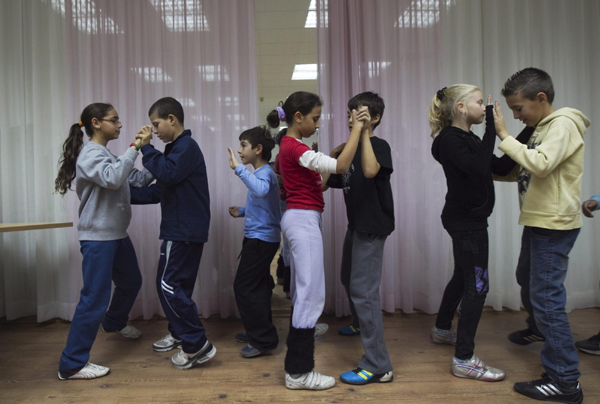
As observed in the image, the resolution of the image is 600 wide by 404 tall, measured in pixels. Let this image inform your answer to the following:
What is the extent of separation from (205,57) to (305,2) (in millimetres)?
1302

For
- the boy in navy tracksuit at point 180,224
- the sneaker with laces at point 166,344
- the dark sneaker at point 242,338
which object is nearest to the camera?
the boy in navy tracksuit at point 180,224

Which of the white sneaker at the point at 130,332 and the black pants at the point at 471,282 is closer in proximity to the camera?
the black pants at the point at 471,282

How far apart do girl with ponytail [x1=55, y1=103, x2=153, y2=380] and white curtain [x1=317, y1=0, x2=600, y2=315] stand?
46.6 inches

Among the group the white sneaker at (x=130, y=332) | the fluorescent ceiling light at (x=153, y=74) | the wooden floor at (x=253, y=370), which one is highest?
the fluorescent ceiling light at (x=153, y=74)

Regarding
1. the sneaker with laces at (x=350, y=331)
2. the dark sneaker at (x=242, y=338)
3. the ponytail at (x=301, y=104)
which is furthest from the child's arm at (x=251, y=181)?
the sneaker with laces at (x=350, y=331)

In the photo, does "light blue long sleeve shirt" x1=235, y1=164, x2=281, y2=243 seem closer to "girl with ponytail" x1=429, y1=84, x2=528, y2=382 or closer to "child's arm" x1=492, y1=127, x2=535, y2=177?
"girl with ponytail" x1=429, y1=84, x2=528, y2=382

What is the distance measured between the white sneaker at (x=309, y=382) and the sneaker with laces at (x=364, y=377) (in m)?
0.08

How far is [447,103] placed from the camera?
5.80ft

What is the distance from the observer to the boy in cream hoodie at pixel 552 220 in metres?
1.53

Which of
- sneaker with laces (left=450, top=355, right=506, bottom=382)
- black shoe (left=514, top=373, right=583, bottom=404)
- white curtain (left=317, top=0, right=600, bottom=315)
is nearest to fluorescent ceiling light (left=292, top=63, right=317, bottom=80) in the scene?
white curtain (left=317, top=0, right=600, bottom=315)

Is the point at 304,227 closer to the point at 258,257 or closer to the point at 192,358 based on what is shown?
the point at 258,257

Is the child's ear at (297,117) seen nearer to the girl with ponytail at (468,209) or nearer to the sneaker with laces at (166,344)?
the girl with ponytail at (468,209)

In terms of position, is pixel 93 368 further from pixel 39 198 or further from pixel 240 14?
pixel 240 14

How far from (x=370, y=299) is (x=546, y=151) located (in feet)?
2.86
